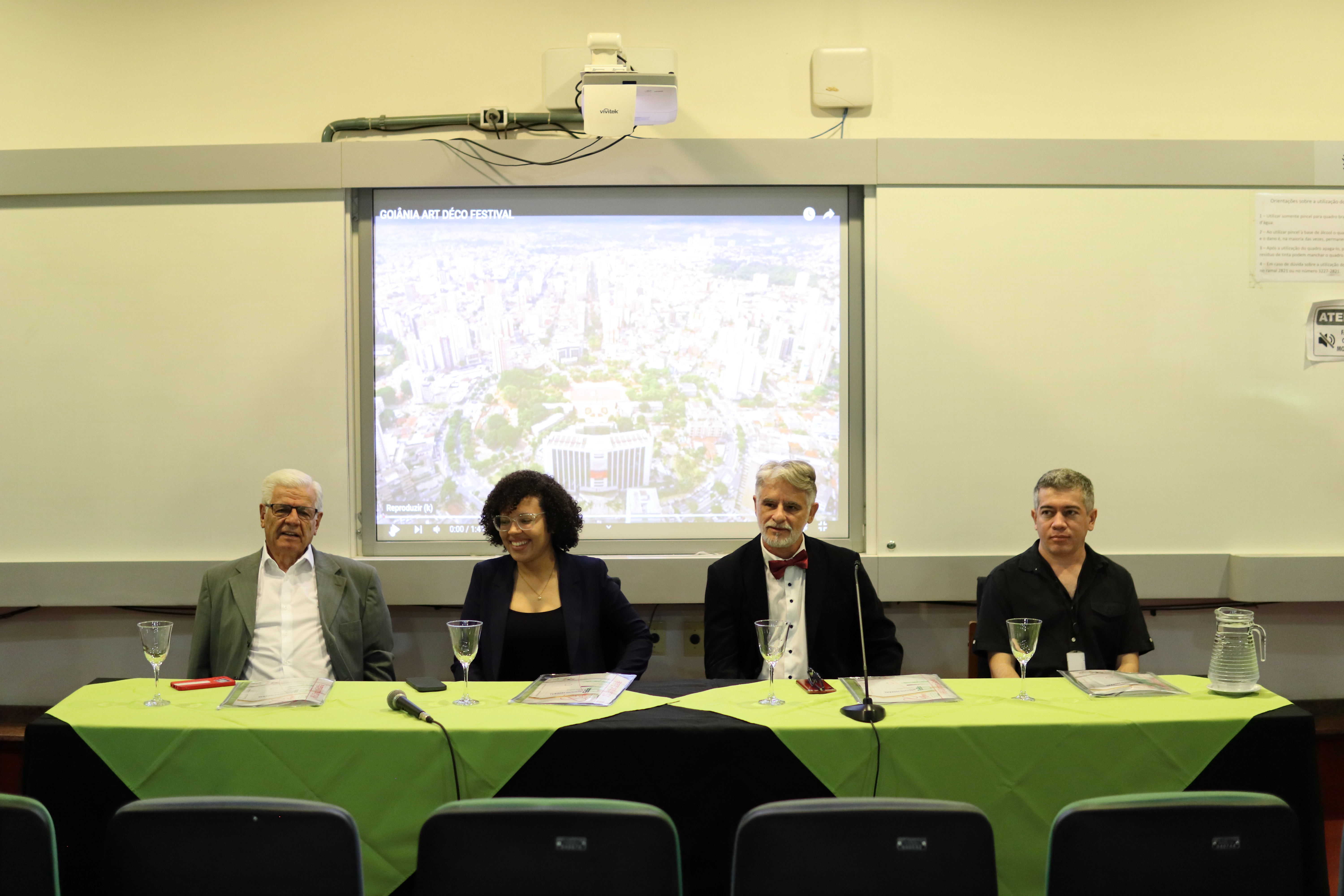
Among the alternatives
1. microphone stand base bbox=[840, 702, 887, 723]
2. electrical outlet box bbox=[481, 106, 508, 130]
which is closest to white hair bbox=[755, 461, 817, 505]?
microphone stand base bbox=[840, 702, 887, 723]

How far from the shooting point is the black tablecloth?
7.19ft

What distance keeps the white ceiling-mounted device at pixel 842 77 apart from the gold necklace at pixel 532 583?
2.22 meters

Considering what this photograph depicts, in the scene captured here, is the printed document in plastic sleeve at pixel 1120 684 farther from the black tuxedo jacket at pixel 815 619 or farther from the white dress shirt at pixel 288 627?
the white dress shirt at pixel 288 627

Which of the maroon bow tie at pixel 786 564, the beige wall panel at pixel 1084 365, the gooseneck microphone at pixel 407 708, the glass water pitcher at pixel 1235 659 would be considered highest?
the beige wall panel at pixel 1084 365

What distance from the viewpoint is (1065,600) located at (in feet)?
10.2

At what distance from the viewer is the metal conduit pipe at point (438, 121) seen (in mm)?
3881

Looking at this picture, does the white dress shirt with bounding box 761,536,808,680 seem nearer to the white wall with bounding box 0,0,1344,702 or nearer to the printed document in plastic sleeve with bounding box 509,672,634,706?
the printed document in plastic sleeve with bounding box 509,672,634,706

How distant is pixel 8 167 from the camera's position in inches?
151

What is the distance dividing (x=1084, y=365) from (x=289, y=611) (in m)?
3.15

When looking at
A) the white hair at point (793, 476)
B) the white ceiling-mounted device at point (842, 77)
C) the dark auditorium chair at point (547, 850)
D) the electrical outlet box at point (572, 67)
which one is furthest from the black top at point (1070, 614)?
the electrical outlet box at point (572, 67)

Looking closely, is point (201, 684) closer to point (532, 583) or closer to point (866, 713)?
point (532, 583)

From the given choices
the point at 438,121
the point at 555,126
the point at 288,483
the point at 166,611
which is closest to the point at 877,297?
the point at 555,126

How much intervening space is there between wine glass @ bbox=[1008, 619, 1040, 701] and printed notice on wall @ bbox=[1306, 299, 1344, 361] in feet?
7.75

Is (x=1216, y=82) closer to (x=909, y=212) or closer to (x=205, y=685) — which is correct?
(x=909, y=212)
